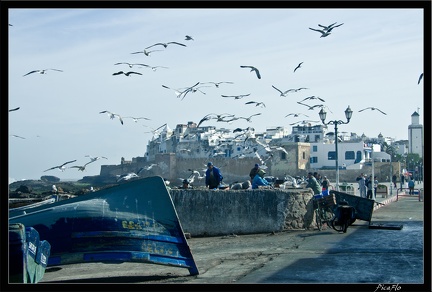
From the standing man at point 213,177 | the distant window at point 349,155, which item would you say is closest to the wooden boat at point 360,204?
the standing man at point 213,177

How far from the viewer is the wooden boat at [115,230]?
33.2 ft

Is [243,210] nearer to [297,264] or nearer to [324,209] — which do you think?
[324,209]

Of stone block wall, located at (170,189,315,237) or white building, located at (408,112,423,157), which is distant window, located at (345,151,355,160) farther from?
stone block wall, located at (170,189,315,237)

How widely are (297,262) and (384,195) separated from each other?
2314 cm

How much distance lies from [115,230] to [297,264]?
2.60m

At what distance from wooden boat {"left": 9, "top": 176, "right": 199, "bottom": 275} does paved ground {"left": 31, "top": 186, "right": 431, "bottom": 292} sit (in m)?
0.37

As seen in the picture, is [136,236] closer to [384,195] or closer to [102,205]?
[102,205]

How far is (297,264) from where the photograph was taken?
10.5 meters

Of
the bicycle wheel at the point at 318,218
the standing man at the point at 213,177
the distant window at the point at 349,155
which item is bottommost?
the bicycle wheel at the point at 318,218

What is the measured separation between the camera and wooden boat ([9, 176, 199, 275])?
1012 cm

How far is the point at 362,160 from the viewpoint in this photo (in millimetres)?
88500

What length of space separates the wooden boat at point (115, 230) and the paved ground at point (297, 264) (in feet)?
1.23

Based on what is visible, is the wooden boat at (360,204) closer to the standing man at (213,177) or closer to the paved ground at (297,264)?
the paved ground at (297,264)
